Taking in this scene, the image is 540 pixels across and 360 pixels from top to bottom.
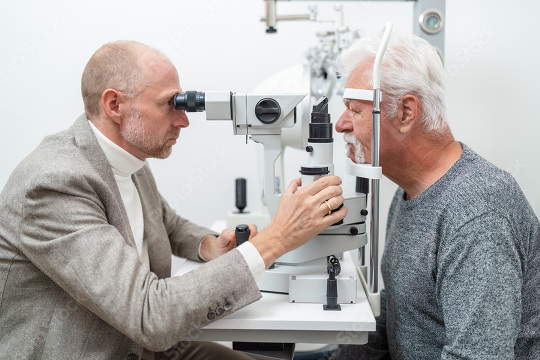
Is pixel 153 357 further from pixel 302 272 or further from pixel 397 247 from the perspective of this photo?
pixel 397 247

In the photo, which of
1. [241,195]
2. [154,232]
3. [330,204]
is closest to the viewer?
[330,204]

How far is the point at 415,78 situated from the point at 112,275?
0.83 m

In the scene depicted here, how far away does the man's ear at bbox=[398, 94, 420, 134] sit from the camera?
1.23 m

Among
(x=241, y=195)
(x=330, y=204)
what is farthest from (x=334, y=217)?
(x=241, y=195)

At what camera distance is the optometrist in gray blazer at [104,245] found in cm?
105

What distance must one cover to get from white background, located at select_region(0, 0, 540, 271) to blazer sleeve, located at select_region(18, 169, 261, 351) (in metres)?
1.48

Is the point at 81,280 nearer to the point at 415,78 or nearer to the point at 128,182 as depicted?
the point at 128,182

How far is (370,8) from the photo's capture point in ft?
7.99

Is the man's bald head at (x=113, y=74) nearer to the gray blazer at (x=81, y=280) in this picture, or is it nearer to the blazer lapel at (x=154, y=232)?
the gray blazer at (x=81, y=280)

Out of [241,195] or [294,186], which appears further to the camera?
[241,195]

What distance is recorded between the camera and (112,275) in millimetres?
1048

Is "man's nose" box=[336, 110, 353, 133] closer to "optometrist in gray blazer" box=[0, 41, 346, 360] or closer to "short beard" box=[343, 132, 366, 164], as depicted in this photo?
"short beard" box=[343, 132, 366, 164]

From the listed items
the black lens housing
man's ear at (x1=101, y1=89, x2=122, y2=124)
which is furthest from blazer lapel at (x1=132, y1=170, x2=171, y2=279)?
the black lens housing

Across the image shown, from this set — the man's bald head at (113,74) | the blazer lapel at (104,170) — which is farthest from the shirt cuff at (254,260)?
the man's bald head at (113,74)
